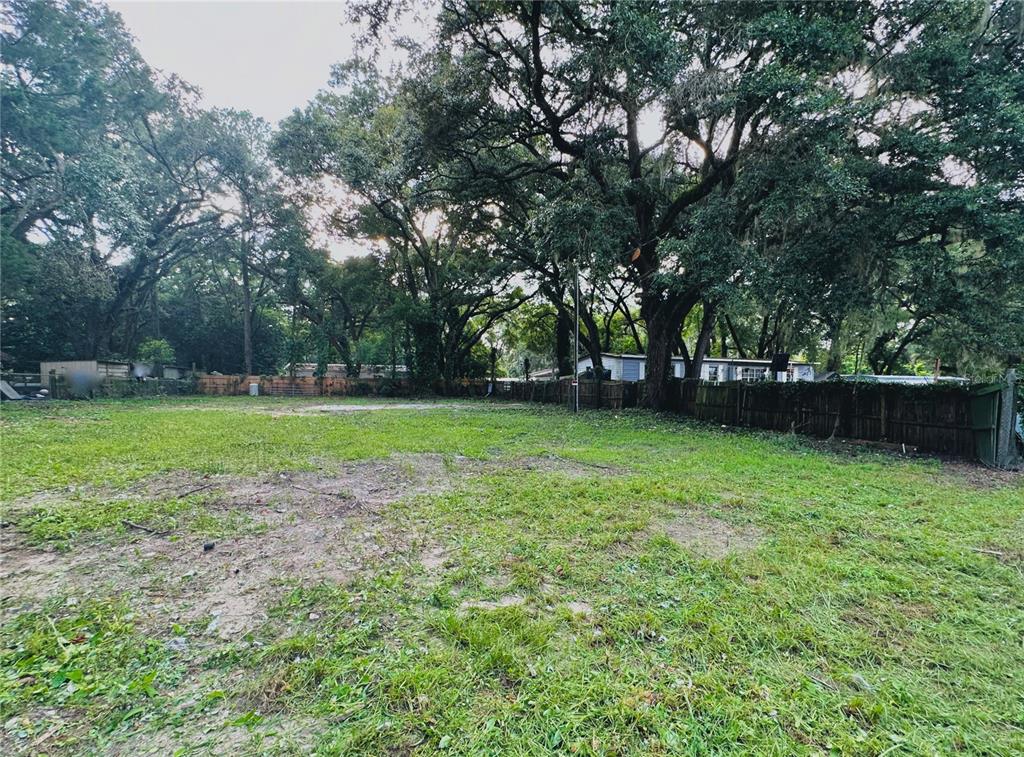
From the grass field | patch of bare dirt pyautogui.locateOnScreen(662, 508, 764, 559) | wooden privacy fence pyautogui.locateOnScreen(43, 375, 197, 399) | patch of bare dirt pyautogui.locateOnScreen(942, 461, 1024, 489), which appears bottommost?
patch of bare dirt pyautogui.locateOnScreen(942, 461, 1024, 489)

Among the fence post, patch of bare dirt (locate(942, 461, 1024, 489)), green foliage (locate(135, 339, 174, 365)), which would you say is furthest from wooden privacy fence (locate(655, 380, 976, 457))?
green foliage (locate(135, 339, 174, 365))

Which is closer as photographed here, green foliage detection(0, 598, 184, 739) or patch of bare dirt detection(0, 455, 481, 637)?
green foliage detection(0, 598, 184, 739)

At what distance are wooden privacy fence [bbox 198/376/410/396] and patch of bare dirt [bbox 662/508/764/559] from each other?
20997 mm

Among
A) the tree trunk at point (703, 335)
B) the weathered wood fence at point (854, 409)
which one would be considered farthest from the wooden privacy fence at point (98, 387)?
the tree trunk at point (703, 335)

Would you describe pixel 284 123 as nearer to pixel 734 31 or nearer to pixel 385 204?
pixel 385 204

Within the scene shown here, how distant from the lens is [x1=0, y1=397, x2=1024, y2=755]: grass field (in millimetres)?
1428

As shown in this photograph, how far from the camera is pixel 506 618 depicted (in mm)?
2027

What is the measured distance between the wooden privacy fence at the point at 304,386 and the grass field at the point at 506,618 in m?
19.4

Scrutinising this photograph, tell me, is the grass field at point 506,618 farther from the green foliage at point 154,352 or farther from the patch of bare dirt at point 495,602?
the green foliage at point 154,352

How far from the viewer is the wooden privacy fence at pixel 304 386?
2250cm

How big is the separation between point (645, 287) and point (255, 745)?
11976 mm

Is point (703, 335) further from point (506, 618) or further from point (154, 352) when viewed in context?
point (154, 352)

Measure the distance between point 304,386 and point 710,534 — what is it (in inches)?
967

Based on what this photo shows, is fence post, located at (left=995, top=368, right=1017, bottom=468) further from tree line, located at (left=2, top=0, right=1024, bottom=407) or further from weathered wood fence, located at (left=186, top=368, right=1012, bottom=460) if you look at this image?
tree line, located at (left=2, top=0, right=1024, bottom=407)
